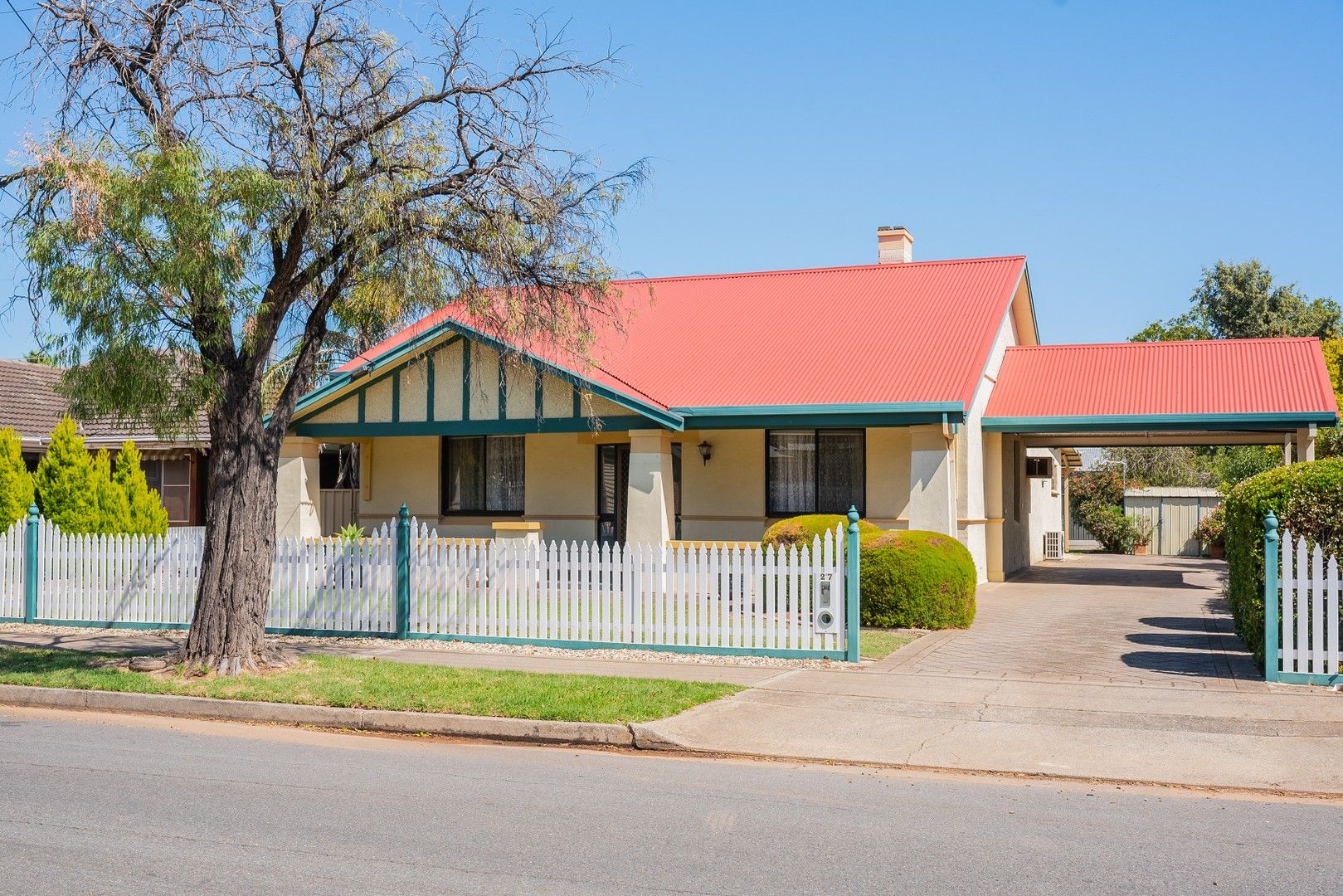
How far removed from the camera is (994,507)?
22.4m

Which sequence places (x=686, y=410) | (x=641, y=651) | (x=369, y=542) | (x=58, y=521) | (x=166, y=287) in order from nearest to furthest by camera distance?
(x=166, y=287) → (x=641, y=651) → (x=369, y=542) → (x=686, y=410) → (x=58, y=521)

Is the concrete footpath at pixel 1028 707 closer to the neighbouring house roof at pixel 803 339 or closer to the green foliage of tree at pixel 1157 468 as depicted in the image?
the neighbouring house roof at pixel 803 339

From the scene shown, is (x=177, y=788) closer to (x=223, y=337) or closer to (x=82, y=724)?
(x=82, y=724)

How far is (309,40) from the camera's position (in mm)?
11836

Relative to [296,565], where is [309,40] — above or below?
above

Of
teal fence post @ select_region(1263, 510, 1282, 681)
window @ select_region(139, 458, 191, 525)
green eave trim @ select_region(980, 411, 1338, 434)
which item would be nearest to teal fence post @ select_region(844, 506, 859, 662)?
teal fence post @ select_region(1263, 510, 1282, 681)

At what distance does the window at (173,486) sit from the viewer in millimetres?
26188

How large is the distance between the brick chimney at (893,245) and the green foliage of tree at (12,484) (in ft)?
55.3

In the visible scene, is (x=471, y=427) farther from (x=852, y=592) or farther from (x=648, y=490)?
(x=852, y=592)

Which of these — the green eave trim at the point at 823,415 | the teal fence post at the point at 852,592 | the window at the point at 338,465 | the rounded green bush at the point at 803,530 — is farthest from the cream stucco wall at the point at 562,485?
the teal fence post at the point at 852,592

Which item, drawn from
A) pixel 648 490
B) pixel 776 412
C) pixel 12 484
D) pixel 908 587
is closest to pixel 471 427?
pixel 648 490

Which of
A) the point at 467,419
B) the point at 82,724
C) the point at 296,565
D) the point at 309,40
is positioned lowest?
the point at 82,724

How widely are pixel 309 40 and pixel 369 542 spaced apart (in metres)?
5.72

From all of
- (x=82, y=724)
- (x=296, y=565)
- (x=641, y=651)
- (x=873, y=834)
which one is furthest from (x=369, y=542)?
(x=873, y=834)
